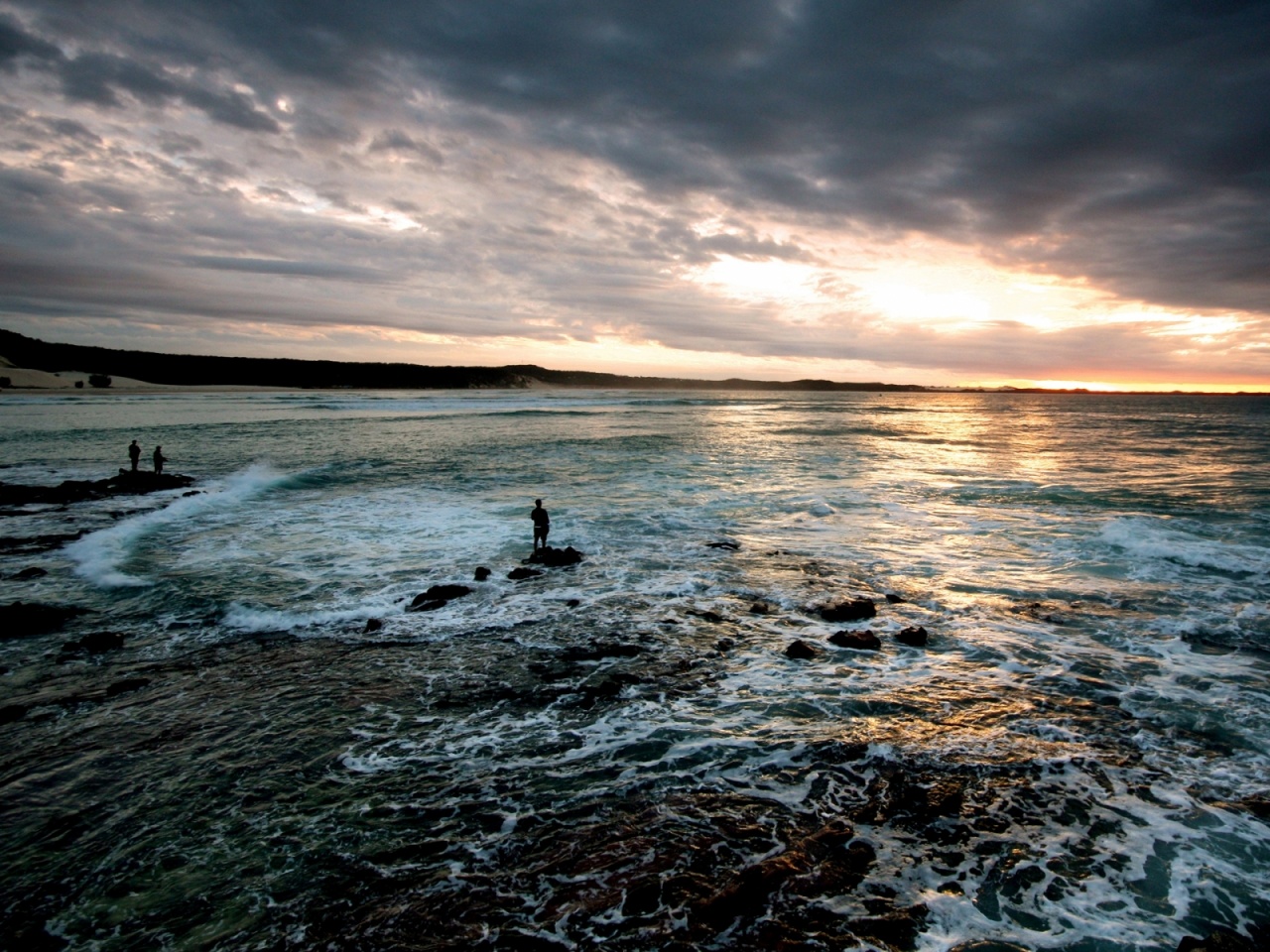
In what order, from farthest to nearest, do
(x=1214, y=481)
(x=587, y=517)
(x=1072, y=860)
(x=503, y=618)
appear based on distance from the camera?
(x=1214, y=481)
(x=587, y=517)
(x=503, y=618)
(x=1072, y=860)

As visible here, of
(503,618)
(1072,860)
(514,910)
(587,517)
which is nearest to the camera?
(514,910)

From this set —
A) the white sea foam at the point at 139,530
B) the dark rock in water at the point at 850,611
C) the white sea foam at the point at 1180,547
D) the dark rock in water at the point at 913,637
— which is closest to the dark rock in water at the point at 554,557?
the dark rock in water at the point at 850,611

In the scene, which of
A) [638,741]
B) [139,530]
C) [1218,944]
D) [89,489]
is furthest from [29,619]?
[89,489]

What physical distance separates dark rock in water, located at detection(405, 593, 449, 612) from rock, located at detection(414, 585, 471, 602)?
1.3 inches

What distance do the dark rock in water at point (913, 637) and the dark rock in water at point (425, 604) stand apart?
8.43 metres

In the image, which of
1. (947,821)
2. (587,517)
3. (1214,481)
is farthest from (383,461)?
(1214,481)

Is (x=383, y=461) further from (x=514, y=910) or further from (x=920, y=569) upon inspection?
(x=514, y=910)

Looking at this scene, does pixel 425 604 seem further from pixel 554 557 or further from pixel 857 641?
pixel 857 641

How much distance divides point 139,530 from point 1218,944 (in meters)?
23.3

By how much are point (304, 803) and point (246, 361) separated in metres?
192

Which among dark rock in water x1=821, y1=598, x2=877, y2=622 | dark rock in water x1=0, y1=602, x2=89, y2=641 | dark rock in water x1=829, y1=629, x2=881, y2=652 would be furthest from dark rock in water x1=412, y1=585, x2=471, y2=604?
dark rock in water x1=829, y1=629, x2=881, y2=652

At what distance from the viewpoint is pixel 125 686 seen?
29.7 feet

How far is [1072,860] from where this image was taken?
229 inches

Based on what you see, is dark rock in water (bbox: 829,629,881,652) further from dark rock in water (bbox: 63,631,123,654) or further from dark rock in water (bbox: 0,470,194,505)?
dark rock in water (bbox: 0,470,194,505)
